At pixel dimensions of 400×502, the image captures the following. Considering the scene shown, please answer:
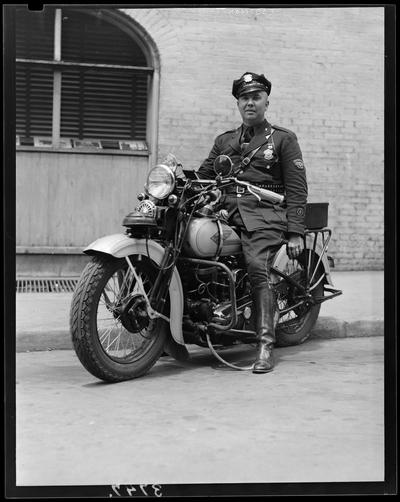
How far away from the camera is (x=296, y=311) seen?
6312 millimetres

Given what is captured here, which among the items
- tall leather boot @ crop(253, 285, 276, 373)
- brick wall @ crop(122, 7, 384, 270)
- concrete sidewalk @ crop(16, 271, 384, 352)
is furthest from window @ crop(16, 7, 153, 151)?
tall leather boot @ crop(253, 285, 276, 373)

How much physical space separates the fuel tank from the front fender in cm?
22

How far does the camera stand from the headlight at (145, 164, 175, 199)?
16.8ft

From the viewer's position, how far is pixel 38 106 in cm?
893

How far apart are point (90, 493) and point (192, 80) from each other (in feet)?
21.1

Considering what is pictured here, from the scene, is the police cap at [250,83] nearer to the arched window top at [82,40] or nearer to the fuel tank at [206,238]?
the fuel tank at [206,238]

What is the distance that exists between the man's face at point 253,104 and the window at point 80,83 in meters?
3.75

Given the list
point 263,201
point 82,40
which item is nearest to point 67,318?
point 263,201

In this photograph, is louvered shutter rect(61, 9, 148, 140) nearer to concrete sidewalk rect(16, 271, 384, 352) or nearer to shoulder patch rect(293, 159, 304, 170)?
concrete sidewalk rect(16, 271, 384, 352)

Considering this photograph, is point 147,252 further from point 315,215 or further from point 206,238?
point 315,215

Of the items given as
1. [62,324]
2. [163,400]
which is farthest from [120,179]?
→ [163,400]

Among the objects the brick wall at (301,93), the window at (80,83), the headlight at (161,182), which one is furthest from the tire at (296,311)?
the window at (80,83)
